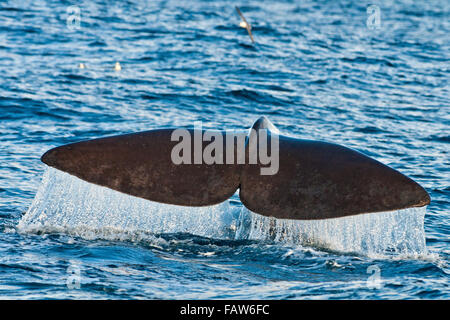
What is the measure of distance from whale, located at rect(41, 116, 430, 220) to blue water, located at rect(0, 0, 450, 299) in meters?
0.34

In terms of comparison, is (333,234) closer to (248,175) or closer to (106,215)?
(248,175)

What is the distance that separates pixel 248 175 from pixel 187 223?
1642 mm

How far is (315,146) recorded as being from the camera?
22.0 feet

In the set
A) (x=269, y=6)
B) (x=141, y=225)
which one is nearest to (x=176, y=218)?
(x=141, y=225)

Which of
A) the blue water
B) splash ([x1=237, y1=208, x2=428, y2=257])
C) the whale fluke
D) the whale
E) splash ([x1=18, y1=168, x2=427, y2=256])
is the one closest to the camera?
the whale

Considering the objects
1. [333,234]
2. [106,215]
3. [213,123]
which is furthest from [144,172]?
[213,123]

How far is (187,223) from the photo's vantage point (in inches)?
312

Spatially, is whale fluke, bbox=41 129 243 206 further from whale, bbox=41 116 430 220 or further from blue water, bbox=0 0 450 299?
blue water, bbox=0 0 450 299

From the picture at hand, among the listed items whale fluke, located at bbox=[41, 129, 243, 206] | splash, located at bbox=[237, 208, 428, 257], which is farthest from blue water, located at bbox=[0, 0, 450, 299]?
whale fluke, located at bbox=[41, 129, 243, 206]

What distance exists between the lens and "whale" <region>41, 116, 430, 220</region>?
615 centimetres

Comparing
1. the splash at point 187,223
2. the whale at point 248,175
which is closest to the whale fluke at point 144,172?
the whale at point 248,175

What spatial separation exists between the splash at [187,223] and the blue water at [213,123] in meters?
0.02

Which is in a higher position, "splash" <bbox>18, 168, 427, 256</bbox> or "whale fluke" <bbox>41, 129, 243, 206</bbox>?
"whale fluke" <bbox>41, 129, 243, 206</bbox>

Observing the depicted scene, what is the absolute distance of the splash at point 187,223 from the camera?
697 cm
